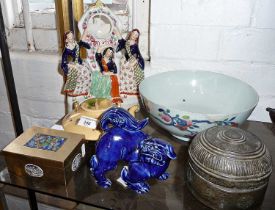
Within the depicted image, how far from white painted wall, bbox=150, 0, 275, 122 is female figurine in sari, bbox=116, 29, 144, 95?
16 centimetres

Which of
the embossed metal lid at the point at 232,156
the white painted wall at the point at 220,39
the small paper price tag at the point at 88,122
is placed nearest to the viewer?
the embossed metal lid at the point at 232,156

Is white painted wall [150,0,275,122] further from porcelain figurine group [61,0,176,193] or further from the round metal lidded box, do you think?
the round metal lidded box

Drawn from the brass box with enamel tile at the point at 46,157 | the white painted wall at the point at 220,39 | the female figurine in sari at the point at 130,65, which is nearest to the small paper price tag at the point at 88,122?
the brass box with enamel tile at the point at 46,157

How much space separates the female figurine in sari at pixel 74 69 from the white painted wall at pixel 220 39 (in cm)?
25

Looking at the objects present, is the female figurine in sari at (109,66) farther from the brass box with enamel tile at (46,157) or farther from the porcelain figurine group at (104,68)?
the brass box with enamel tile at (46,157)

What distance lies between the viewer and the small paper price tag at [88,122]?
0.68 meters

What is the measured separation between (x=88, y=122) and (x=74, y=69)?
0.55 feet

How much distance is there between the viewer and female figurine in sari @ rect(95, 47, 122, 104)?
75 centimetres

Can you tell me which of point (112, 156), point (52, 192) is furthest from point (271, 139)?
point (52, 192)

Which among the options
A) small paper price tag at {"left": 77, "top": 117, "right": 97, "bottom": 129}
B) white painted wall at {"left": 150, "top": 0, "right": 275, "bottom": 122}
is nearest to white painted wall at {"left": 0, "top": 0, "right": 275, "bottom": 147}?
white painted wall at {"left": 150, "top": 0, "right": 275, "bottom": 122}

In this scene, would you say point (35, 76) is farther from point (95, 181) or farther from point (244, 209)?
point (244, 209)

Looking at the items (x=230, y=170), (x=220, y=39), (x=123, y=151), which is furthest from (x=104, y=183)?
(x=220, y=39)

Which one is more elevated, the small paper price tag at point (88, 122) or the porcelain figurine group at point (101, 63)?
the porcelain figurine group at point (101, 63)

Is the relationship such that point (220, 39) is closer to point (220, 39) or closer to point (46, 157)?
point (220, 39)
